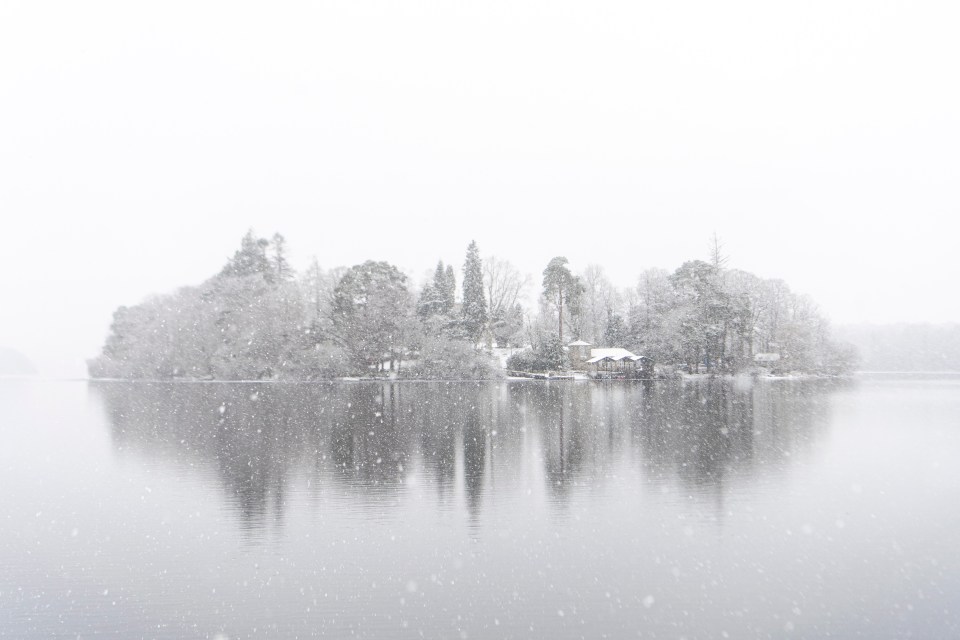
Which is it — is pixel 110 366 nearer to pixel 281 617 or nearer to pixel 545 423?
pixel 545 423

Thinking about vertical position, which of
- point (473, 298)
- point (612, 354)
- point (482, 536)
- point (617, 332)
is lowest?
point (482, 536)

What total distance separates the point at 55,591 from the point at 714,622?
22.2ft

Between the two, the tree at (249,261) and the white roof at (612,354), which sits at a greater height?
the tree at (249,261)

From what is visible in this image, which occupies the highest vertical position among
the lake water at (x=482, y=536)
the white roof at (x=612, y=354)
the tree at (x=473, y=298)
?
the tree at (x=473, y=298)

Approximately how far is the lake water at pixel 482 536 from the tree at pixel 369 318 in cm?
3384

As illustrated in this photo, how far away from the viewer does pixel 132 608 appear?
5980 millimetres

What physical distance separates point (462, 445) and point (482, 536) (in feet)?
23.2

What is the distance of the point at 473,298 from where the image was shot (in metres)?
62.2

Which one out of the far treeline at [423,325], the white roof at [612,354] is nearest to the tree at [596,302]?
the far treeline at [423,325]

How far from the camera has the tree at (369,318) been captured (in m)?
50.9

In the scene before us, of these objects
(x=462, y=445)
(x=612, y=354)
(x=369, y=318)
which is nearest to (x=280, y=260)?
(x=369, y=318)

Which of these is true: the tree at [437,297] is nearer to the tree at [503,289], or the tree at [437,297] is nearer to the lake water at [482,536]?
the tree at [503,289]

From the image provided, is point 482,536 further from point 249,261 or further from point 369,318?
point 249,261

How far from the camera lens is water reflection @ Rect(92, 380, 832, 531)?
10.7m
